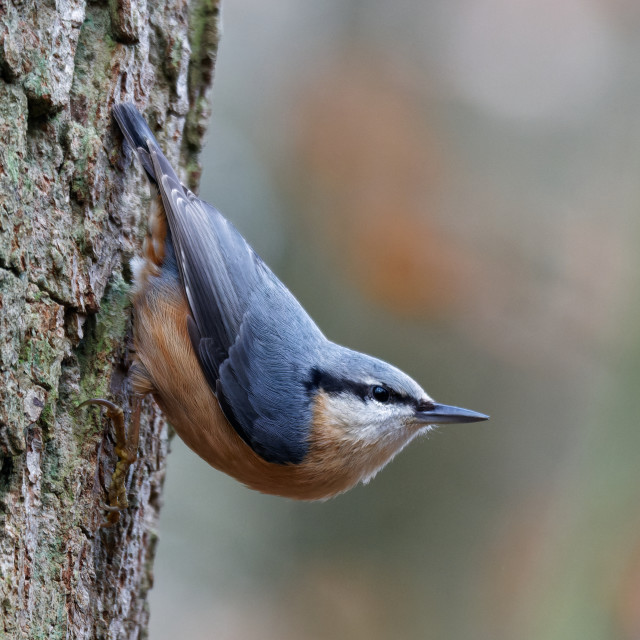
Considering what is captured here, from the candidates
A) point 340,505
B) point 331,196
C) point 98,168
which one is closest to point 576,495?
point 340,505

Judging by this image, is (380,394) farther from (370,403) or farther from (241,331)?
(241,331)

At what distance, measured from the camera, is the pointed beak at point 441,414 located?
114 inches

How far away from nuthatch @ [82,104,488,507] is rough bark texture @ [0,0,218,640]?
11 cm

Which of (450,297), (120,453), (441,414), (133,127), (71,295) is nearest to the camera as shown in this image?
(71,295)

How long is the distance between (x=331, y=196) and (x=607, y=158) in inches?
73.8

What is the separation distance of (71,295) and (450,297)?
3.23m

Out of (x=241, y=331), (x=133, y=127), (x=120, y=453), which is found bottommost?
(x=120, y=453)

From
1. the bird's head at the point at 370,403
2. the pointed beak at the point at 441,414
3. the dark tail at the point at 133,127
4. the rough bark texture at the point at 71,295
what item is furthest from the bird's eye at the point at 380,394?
the dark tail at the point at 133,127

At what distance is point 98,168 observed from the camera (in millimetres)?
2410

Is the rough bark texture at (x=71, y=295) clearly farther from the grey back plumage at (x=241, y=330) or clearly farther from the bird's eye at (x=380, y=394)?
the bird's eye at (x=380, y=394)

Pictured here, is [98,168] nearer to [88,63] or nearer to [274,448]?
[88,63]

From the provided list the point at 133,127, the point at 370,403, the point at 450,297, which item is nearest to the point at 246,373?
the point at 370,403

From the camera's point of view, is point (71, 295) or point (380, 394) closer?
point (71, 295)

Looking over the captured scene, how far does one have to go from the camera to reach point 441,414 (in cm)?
292
